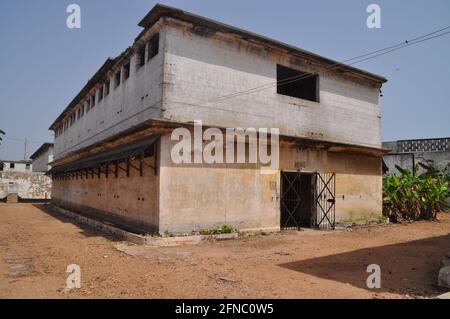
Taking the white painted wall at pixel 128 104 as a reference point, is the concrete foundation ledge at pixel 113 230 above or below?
below

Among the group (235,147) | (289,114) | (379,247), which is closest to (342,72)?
(289,114)

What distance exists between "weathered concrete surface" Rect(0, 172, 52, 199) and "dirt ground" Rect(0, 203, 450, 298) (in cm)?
3111

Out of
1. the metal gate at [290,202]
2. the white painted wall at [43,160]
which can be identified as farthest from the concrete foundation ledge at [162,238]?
the white painted wall at [43,160]

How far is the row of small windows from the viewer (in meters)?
12.8

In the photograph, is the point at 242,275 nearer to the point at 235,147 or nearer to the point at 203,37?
the point at 235,147

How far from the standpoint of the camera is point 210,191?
12.0 meters

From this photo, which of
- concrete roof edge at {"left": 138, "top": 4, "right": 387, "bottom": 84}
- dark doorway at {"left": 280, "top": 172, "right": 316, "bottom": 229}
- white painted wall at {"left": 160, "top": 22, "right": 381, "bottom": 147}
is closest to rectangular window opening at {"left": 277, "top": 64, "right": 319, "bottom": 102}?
white painted wall at {"left": 160, "top": 22, "right": 381, "bottom": 147}

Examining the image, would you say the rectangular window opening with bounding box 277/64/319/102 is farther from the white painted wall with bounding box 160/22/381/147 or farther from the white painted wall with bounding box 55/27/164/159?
the white painted wall with bounding box 55/27/164/159

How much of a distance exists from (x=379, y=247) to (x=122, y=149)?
9.89m

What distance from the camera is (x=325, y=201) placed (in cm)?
1558

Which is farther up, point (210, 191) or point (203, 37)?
point (203, 37)

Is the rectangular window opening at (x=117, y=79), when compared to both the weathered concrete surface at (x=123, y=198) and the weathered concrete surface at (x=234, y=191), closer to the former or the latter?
the weathered concrete surface at (x=123, y=198)

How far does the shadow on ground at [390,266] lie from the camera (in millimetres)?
6480

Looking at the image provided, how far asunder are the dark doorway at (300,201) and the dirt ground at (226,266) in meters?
2.93
